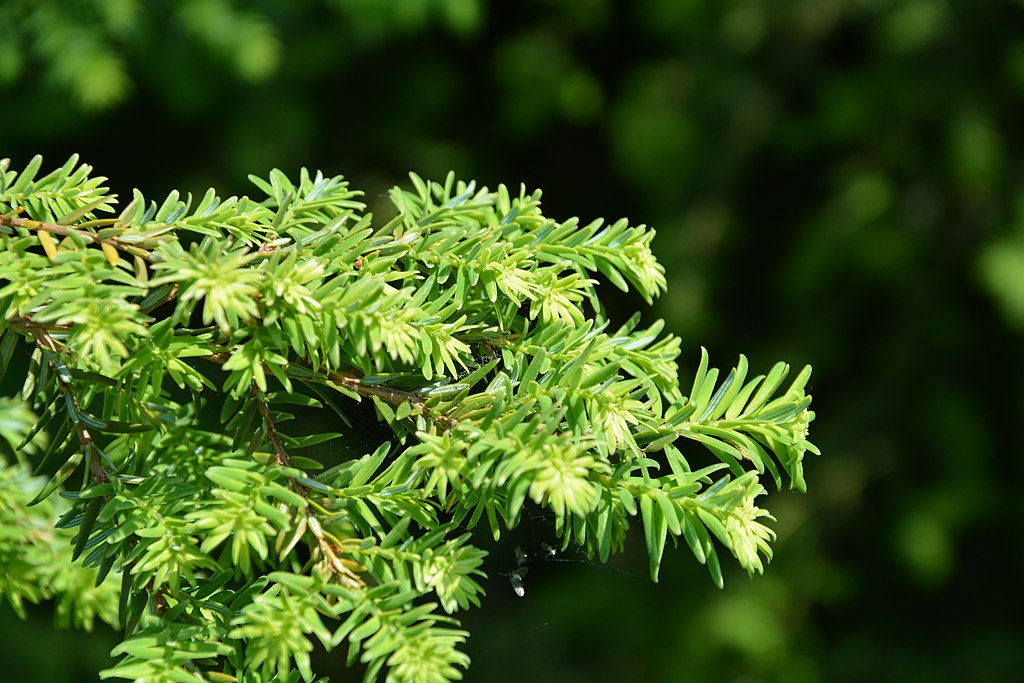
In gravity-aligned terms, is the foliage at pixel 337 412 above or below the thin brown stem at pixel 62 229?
below

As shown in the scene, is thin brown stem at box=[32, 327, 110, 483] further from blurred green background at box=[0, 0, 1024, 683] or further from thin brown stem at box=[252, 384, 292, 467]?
blurred green background at box=[0, 0, 1024, 683]

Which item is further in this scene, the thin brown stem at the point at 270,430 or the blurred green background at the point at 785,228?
the blurred green background at the point at 785,228

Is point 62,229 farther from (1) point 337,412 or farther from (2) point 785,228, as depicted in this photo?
(2) point 785,228

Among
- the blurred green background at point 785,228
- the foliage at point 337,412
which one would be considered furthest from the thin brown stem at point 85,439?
the blurred green background at point 785,228

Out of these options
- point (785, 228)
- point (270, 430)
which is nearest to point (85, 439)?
point (270, 430)

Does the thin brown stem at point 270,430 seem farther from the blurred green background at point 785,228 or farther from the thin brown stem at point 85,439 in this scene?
the blurred green background at point 785,228

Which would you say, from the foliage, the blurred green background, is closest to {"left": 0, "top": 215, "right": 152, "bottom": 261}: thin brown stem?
the foliage

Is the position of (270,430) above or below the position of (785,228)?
below
